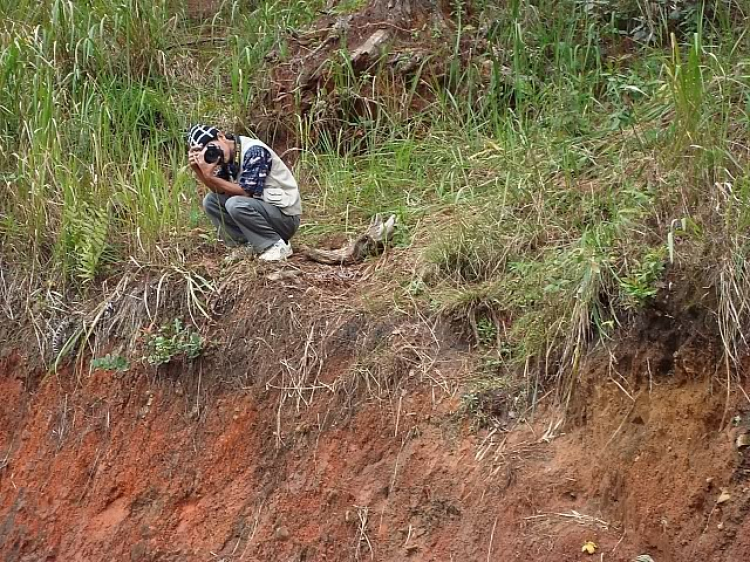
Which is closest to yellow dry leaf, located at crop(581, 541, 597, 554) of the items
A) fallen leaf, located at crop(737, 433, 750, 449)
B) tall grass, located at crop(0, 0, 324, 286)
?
fallen leaf, located at crop(737, 433, 750, 449)

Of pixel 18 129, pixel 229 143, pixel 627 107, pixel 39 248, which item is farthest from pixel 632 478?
pixel 18 129

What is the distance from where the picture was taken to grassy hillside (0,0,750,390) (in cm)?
440

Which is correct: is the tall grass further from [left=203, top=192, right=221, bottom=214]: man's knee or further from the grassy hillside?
[left=203, top=192, right=221, bottom=214]: man's knee

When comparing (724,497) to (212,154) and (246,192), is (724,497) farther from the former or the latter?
(212,154)

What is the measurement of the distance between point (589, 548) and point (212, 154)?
2670mm

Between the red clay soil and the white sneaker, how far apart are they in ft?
2.23

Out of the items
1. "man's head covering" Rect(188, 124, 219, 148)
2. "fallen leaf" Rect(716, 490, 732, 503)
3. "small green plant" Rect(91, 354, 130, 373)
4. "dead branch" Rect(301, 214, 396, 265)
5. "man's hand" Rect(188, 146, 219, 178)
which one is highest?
"man's head covering" Rect(188, 124, 219, 148)

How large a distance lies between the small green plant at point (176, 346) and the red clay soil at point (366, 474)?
12cm

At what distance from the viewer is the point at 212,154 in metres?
5.39

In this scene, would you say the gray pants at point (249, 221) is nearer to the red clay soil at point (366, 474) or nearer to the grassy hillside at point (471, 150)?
the grassy hillside at point (471, 150)

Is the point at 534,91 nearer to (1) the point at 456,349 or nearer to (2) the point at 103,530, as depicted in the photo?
(1) the point at 456,349

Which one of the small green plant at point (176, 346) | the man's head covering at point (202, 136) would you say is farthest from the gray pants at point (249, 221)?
the small green plant at point (176, 346)

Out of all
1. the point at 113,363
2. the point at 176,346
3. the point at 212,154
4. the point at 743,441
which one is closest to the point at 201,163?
the point at 212,154

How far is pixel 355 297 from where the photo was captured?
5.29 m
